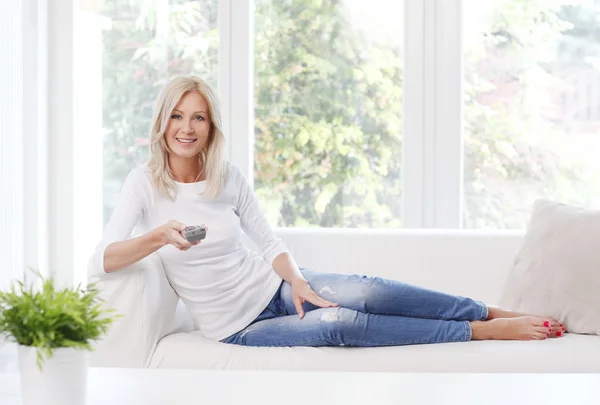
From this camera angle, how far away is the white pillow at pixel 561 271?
2.47m

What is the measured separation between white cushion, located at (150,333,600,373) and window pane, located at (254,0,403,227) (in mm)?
1721

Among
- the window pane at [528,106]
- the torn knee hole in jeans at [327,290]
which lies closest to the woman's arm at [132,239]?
the torn knee hole in jeans at [327,290]

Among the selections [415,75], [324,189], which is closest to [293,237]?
[324,189]

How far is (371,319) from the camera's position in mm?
2352

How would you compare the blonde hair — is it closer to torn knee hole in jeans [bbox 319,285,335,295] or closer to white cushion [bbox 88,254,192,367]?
white cushion [bbox 88,254,192,367]

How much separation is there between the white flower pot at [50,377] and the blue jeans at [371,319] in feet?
3.78

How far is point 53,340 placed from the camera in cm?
121

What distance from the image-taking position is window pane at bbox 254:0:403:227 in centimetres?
392

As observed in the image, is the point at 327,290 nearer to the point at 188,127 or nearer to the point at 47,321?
the point at 188,127

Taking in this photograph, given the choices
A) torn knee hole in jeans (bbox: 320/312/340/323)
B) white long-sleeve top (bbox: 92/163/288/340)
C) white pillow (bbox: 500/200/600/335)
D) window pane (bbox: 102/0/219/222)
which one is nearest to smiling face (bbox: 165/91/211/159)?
white long-sleeve top (bbox: 92/163/288/340)

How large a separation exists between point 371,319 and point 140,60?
2.29 meters

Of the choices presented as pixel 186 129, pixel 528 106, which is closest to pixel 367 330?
pixel 186 129

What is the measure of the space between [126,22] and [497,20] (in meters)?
1.86

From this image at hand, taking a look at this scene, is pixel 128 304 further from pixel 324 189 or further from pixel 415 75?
pixel 415 75
